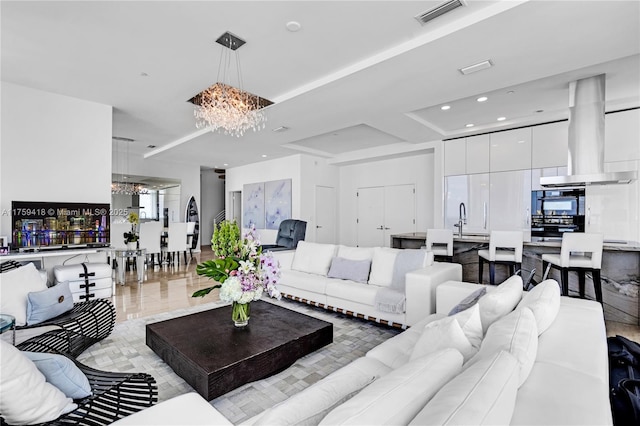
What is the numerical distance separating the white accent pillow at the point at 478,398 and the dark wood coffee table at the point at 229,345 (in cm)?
153

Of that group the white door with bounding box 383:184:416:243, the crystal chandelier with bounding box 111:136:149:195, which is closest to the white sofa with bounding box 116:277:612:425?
the white door with bounding box 383:184:416:243

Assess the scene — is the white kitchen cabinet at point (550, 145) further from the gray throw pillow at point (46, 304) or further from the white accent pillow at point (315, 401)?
the gray throw pillow at point (46, 304)

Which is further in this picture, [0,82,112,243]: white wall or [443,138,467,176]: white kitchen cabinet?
[443,138,467,176]: white kitchen cabinet

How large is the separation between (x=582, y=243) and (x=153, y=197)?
31.9 ft

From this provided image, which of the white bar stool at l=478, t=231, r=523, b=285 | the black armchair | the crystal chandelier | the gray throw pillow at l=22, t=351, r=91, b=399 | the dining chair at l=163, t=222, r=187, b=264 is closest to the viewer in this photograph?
the gray throw pillow at l=22, t=351, r=91, b=399

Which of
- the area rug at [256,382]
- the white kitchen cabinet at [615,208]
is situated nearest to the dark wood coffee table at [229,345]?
the area rug at [256,382]

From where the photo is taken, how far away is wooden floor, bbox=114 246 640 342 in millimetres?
3594

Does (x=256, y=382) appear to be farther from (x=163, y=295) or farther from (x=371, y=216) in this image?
(x=371, y=216)

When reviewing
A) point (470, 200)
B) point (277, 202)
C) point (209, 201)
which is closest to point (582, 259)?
point (470, 200)

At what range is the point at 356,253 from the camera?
13.0 ft

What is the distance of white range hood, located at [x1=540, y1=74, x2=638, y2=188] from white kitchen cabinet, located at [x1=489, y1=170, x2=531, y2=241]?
4.41 ft

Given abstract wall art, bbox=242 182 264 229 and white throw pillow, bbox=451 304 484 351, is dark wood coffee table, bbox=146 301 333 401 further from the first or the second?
abstract wall art, bbox=242 182 264 229

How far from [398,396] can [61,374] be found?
1.47 m

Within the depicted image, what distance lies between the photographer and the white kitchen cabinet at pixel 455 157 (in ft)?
19.8
